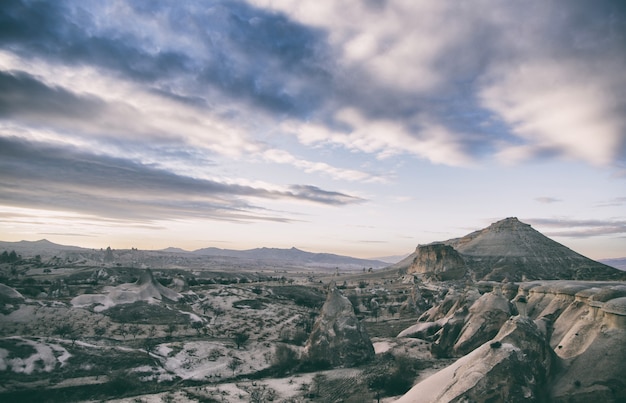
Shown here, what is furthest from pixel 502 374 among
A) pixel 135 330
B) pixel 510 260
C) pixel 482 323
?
pixel 510 260

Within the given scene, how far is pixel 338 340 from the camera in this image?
30.6 metres

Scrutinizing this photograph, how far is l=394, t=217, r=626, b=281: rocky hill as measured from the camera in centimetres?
10369

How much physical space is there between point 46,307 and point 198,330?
1690cm

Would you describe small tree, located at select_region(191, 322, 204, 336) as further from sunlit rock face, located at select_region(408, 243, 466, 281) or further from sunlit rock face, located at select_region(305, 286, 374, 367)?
sunlit rock face, located at select_region(408, 243, 466, 281)

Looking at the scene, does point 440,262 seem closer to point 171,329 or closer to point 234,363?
point 171,329

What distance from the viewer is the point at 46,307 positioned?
40.2m

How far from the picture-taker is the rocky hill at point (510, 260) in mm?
103688

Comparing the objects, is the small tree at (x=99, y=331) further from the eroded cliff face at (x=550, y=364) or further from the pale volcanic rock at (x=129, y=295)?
the eroded cliff face at (x=550, y=364)

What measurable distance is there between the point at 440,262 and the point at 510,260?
71.1ft

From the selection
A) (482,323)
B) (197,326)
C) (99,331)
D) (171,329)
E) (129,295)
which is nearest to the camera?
(482,323)

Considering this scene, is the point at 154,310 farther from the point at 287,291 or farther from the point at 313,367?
the point at 287,291

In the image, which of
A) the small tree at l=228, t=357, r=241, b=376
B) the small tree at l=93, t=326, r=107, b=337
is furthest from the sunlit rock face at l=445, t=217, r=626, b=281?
the small tree at l=93, t=326, r=107, b=337

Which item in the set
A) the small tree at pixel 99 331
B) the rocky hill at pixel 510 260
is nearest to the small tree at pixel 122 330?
the small tree at pixel 99 331

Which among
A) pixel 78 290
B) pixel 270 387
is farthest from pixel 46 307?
pixel 270 387
